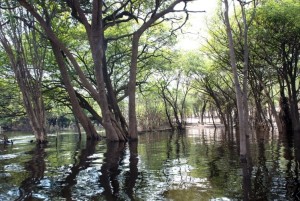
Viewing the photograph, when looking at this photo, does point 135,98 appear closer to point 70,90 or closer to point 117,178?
point 70,90

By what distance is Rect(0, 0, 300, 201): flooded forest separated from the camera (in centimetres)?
781

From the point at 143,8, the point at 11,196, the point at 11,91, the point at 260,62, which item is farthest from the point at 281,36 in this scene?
the point at 11,91

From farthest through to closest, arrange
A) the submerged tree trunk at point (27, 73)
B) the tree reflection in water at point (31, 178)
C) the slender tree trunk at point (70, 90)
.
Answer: the submerged tree trunk at point (27, 73)
the slender tree trunk at point (70, 90)
the tree reflection in water at point (31, 178)

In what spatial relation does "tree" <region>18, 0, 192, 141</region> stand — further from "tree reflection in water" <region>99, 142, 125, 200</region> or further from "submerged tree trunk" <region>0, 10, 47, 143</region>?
"tree reflection in water" <region>99, 142, 125, 200</region>

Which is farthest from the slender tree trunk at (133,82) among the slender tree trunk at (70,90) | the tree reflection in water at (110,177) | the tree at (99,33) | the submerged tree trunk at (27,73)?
the tree reflection in water at (110,177)

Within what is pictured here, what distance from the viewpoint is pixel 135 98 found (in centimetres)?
2455

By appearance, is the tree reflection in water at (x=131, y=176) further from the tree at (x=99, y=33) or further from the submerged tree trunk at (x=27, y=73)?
the submerged tree trunk at (x=27, y=73)

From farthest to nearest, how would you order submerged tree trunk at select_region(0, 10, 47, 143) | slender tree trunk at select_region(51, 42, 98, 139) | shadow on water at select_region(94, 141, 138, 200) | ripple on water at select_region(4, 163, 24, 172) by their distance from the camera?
submerged tree trunk at select_region(0, 10, 47, 143)
slender tree trunk at select_region(51, 42, 98, 139)
ripple on water at select_region(4, 163, 24, 172)
shadow on water at select_region(94, 141, 138, 200)

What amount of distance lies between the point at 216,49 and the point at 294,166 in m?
18.8

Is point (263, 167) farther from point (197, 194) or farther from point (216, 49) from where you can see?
point (216, 49)

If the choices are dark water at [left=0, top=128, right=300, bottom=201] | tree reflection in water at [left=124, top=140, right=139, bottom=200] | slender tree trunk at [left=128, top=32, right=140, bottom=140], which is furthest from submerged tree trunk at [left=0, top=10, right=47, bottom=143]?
tree reflection in water at [left=124, top=140, right=139, bottom=200]

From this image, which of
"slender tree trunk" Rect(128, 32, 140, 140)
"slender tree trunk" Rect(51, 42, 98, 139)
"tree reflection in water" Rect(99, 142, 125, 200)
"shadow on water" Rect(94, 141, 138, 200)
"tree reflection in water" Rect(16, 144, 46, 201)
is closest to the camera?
"shadow on water" Rect(94, 141, 138, 200)

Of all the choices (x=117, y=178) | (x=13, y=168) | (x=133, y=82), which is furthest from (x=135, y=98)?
(x=117, y=178)

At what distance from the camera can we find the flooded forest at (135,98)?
781cm
